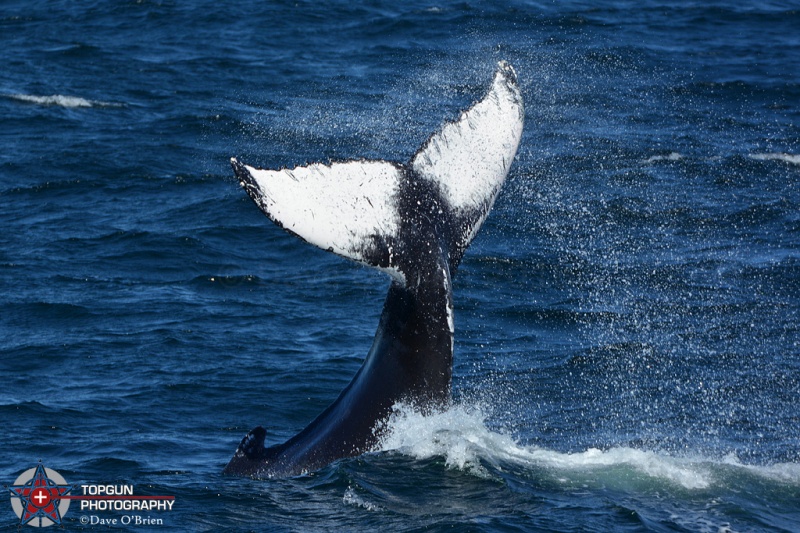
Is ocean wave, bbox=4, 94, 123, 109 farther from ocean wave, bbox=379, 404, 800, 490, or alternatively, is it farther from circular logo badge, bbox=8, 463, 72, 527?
ocean wave, bbox=379, 404, 800, 490

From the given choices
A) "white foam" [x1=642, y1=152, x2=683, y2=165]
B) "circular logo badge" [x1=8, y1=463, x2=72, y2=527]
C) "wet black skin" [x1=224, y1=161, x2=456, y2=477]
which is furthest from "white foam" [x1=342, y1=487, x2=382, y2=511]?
"white foam" [x1=642, y1=152, x2=683, y2=165]

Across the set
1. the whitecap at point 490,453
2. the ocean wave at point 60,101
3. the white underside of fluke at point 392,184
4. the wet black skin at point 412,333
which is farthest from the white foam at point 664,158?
the wet black skin at point 412,333

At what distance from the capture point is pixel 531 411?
11992 mm

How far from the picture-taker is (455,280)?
16.3 m

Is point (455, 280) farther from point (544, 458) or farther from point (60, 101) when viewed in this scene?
point (60, 101)

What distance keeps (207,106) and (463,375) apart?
13.2 metres

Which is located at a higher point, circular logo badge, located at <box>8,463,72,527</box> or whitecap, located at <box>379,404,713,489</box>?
whitecap, located at <box>379,404,713,489</box>

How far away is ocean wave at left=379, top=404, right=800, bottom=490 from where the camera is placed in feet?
29.4

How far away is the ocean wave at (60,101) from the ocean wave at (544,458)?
16398 millimetres

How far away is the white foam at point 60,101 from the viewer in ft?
81.1

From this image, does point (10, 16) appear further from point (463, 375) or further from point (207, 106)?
point (463, 375)

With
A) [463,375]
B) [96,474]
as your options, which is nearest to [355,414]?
[96,474]

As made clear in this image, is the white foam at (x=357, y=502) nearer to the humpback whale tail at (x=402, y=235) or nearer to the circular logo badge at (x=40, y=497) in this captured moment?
the humpback whale tail at (x=402, y=235)

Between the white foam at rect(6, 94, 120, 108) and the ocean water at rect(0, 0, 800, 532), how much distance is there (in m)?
0.10
